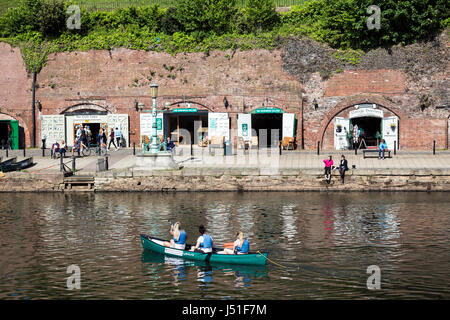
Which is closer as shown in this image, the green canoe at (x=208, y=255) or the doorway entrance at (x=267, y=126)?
the green canoe at (x=208, y=255)

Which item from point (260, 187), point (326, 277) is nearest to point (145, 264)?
point (326, 277)

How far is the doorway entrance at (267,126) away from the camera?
4419cm

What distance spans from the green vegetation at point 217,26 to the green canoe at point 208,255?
26773mm

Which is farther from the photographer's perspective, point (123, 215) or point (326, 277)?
point (123, 215)

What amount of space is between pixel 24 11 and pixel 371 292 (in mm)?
40838

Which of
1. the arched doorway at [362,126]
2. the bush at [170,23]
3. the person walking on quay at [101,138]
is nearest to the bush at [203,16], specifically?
the bush at [170,23]

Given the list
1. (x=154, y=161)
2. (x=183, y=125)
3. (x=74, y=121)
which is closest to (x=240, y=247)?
(x=154, y=161)

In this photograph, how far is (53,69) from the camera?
151 ft

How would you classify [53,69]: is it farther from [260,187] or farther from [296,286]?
[296,286]

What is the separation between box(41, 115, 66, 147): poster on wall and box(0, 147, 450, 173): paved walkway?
467cm

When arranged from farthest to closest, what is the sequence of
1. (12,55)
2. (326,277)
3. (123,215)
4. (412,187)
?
(12,55) → (412,187) → (123,215) → (326,277)

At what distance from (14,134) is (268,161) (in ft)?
65.2

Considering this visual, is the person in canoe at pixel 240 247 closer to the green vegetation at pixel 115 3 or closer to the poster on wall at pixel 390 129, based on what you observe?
the poster on wall at pixel 390 129

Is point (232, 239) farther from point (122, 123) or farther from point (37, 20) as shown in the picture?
point (37, 20)
